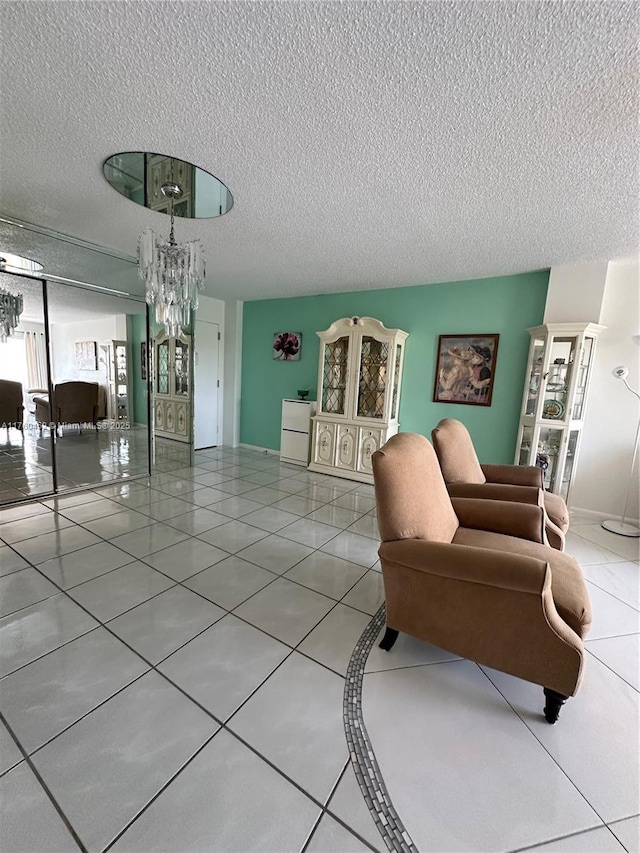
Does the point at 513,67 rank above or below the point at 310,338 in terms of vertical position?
above

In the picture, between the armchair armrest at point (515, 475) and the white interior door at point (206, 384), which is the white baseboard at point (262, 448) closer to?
the white interior door at point (206, 384)

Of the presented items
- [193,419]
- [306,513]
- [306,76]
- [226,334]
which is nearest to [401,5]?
[306,76]

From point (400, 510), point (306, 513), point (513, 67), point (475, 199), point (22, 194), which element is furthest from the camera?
point (306, 513)

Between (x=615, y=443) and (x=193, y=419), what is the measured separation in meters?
4.85

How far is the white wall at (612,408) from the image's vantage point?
123 inches

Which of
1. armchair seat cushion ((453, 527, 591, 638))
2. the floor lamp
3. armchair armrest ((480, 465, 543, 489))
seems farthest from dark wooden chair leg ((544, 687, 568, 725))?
the floor lamp

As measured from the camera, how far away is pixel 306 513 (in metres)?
3.21

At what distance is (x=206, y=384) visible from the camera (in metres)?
5.32

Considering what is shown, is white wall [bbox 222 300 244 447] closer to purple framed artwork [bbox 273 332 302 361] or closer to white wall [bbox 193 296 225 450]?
white wall [bbox 193 296 225 450]

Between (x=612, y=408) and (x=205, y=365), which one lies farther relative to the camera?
(x=205, y=365)

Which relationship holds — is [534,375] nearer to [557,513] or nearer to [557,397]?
[557,397]

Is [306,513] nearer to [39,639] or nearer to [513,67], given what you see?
[39,639]

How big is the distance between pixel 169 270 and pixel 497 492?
8.60ft

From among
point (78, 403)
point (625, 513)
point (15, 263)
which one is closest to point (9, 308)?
point (15, 263)
